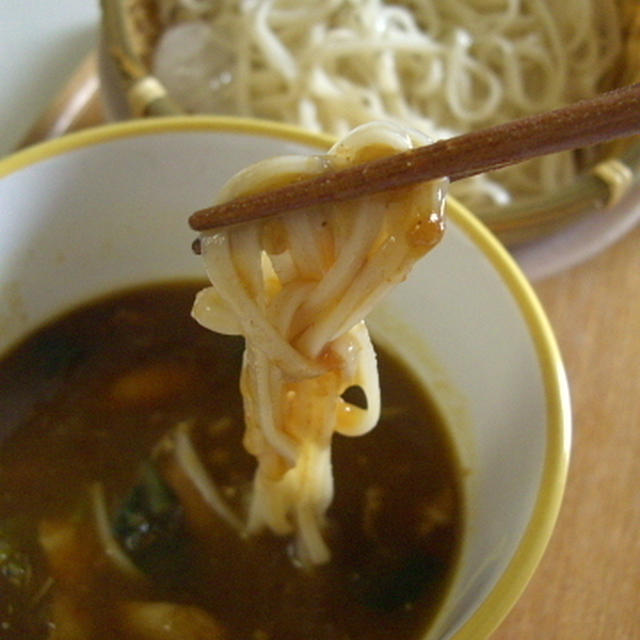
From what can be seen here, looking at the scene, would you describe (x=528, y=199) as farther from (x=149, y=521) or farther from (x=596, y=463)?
(x=149, y=521)

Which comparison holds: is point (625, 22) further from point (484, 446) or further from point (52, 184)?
point (52, 184)

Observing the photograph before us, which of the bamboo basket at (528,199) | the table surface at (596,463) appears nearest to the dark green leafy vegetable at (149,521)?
the table surface at (596,463)

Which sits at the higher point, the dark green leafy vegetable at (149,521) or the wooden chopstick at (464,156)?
the wooden chopstick at (464,156)

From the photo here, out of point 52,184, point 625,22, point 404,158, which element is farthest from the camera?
point 625,22

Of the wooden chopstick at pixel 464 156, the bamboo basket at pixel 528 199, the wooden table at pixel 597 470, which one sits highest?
the wooden chopstick at pixel 464 156

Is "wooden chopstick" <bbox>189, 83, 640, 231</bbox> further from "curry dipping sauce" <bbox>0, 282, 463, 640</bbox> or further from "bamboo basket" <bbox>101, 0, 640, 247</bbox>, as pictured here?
"bamboo basket" <bbox>101, 0, 640, 247</bbox>

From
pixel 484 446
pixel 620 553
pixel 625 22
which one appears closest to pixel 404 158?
pixel 484 446

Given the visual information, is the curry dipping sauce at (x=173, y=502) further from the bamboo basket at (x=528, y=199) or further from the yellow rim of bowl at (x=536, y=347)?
the bamboo basket at (x=528, y=199)
